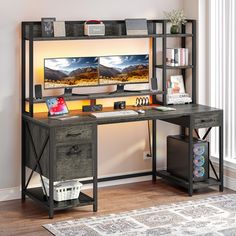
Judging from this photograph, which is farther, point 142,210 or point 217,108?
point 217,108

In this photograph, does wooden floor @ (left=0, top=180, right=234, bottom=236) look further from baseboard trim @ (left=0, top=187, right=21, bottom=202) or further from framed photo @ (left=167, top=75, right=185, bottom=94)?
framed photo @ (left=167, top=75, right=185, bottom=94)

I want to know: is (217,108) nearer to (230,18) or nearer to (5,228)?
(230,18)

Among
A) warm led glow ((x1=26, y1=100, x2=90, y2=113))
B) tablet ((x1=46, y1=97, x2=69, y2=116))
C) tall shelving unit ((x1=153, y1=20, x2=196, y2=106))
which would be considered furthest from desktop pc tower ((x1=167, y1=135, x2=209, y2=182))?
tablet ((x1=46, y1=97, x2=69, y2=116))

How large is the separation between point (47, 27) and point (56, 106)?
26.5 inches

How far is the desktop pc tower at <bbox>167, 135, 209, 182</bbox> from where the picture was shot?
595 centimetres

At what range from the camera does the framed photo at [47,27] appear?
5.48 metres

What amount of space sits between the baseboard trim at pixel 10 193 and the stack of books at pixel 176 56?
1.86 m

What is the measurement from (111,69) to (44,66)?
666mm

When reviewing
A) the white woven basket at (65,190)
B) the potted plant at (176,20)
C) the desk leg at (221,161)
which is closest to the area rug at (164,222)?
the white woven basket at (65,190)

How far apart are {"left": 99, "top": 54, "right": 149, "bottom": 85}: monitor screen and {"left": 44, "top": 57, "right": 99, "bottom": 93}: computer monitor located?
9 cm

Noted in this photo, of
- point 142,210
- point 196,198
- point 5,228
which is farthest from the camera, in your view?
point 196,198

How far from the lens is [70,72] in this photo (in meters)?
5.76

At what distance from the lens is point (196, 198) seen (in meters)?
5.77

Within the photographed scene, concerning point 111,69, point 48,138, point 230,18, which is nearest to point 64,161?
point 48,138
